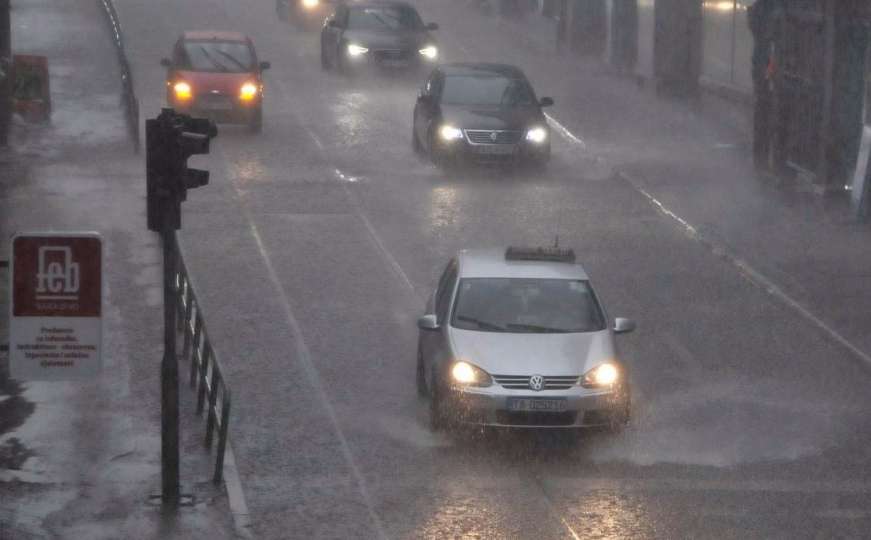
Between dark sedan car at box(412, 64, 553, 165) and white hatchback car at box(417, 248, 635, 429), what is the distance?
40.6ft

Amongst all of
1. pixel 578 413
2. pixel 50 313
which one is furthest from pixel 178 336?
pixel 50 313

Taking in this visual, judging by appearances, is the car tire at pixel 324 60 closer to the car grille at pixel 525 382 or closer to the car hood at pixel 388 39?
the car hood at pixel 388 39

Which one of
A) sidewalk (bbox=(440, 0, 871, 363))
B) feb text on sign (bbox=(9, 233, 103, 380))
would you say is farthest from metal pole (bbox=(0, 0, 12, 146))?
feb text on sign (bbox=(9, 233, 103, 380))

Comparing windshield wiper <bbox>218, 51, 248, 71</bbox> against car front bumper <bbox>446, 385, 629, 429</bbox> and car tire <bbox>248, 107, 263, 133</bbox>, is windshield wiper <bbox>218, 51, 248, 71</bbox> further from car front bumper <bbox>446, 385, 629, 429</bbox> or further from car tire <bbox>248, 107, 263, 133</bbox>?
car front bumper <bbox>446, 385, 629, 429</bbox>

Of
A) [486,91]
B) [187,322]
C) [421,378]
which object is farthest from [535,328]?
[486,91]

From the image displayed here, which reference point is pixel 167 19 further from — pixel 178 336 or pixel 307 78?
pixel 178 336

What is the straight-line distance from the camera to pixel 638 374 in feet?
58.0

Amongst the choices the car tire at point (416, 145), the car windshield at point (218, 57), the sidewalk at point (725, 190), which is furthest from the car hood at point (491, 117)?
the car windshield at point (218, 57)

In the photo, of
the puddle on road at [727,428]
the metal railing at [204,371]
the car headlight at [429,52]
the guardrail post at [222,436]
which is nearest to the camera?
the guardrail post at [222,436]

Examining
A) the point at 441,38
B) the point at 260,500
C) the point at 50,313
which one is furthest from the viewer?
the point at 441,38

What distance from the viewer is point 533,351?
15.1m

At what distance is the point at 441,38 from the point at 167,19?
833cm

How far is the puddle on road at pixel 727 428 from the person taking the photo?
14984 millimetres

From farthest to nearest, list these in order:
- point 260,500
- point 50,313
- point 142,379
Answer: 1. point 142,379
2. point 260,500
3. point 50,313
